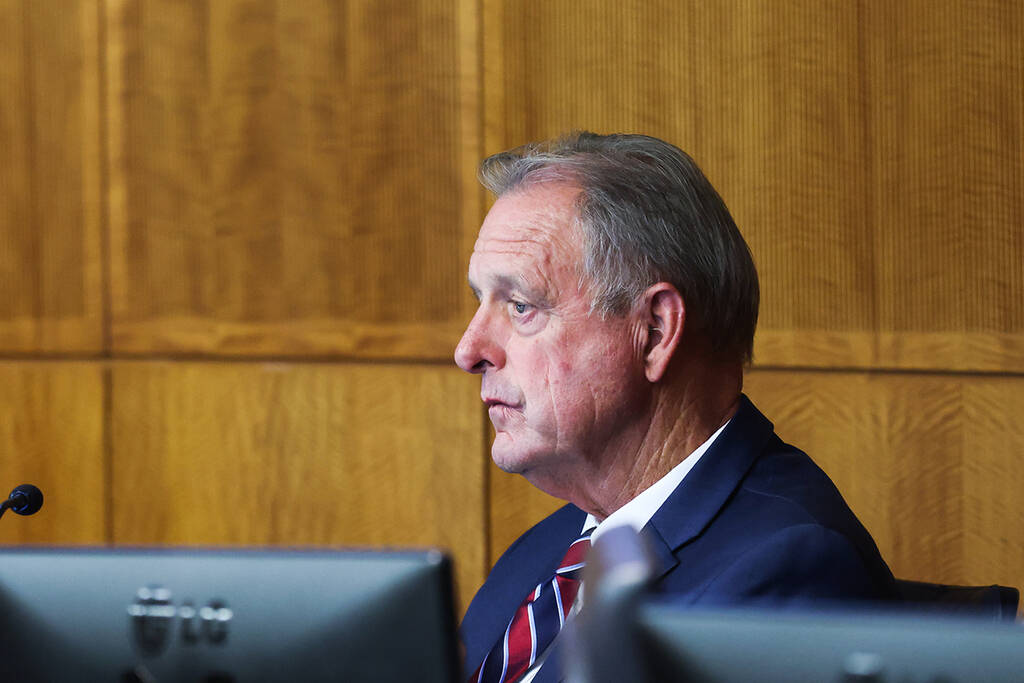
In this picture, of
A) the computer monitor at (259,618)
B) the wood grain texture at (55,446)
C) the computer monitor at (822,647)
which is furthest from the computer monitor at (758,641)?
the wood grain texture at (55,446)

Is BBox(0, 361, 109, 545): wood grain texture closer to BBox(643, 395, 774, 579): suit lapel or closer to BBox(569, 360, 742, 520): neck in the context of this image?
BBox(569, 360, 742, 520): neck

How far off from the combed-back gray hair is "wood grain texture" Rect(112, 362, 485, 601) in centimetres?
128

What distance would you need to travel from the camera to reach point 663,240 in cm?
152

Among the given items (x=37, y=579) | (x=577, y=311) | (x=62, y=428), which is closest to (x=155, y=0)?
(x=62, y=428)

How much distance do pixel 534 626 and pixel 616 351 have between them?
→ 0.38m

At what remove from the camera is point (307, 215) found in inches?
114

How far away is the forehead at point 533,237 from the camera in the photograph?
1550 millimetres

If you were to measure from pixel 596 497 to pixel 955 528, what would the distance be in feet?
3.45

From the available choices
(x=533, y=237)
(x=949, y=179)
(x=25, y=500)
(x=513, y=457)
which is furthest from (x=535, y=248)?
(x=949, y=179)

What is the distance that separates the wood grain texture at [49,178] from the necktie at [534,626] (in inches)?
76.7

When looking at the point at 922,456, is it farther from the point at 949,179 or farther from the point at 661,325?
the point at 661,325

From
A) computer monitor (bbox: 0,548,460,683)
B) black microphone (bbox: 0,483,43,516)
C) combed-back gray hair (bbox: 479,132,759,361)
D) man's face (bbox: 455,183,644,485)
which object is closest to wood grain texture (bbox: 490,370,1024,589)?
combed-back gray hair (bbox: 479,132,759,361)

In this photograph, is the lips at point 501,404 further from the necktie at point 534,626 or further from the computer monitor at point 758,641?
the computer monitor at point 758,641

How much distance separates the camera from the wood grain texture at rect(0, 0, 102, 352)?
3059mm
